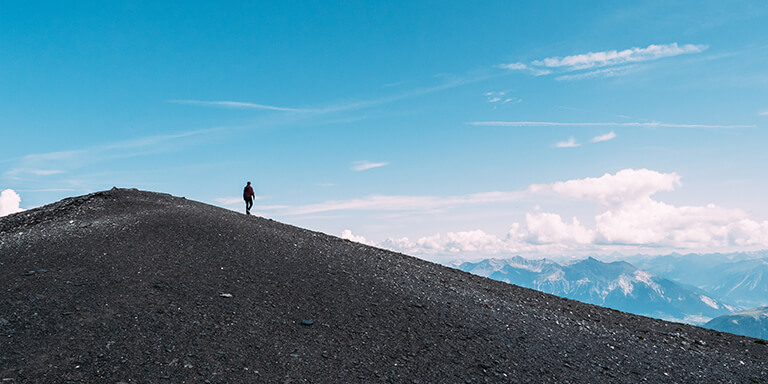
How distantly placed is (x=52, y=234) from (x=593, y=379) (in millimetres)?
26787

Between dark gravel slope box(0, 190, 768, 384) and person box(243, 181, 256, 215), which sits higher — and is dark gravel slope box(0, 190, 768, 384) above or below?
below

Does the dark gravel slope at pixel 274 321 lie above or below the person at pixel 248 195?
below

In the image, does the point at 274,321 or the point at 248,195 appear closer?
the point at 274,321

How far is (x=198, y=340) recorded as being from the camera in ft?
50.2

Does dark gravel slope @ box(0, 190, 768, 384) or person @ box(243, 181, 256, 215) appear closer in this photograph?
dark gravel slope @ box(0, 190, 768, 384)

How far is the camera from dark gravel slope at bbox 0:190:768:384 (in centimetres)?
1443

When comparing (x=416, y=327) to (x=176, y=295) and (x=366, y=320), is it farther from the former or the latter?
(x=176, y=295)

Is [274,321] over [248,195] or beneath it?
beneath

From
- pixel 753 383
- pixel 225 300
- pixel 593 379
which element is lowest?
pixel 753 383

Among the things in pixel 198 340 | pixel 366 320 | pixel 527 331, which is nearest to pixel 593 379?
pixel 527 331

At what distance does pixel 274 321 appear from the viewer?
17.2m

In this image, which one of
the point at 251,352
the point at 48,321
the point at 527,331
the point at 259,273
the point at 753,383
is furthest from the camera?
the point at 259,273

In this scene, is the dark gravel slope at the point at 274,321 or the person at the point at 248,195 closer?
the dark gravel slope at the point at 274,321

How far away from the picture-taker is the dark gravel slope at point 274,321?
14430 millimetres
